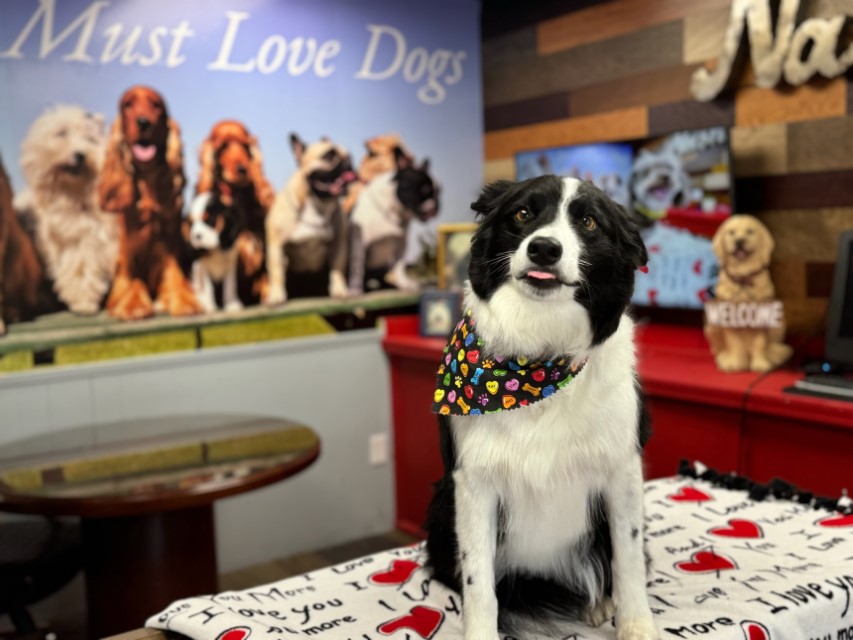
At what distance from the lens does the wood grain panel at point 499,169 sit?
385 centimetres

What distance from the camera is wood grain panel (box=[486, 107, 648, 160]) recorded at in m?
3.26

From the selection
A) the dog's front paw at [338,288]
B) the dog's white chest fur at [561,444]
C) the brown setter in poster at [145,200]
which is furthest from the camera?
the dog's front paw at [338,288]

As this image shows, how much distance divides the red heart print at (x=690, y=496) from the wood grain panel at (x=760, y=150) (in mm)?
1321

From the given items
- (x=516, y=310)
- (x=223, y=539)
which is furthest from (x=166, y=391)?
(x=516, y=310)

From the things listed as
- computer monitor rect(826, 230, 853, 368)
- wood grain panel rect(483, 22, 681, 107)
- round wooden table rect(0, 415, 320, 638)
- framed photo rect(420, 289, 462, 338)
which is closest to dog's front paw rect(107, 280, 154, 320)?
round wooden table rect(0, 415, 320, 638)

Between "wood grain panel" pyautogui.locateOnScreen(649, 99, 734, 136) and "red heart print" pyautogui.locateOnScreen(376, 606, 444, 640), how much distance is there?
2.19 meters

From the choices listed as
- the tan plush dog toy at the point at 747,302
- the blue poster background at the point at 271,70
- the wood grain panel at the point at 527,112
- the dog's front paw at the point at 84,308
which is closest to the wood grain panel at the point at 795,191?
the tan plush dog toy at the point at 747,302

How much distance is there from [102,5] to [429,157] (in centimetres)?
152

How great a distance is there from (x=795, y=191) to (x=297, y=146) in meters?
1.93

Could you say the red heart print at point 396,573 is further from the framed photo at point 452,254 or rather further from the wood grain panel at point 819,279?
the framed photo at point 452,254

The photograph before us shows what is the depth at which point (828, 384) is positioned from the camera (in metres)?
2.24

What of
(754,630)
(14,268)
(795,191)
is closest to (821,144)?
(795,191)

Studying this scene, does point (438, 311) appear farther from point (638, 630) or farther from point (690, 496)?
point (638, 630)

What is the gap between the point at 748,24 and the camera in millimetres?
2691
